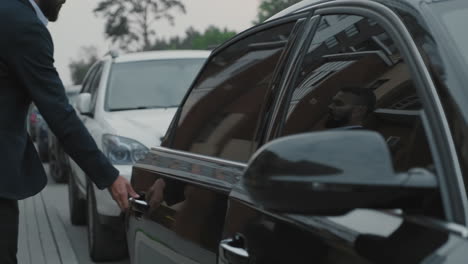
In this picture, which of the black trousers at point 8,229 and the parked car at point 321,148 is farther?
the black trousers at point 8,229

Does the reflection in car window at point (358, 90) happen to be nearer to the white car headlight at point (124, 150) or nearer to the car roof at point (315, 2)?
the car roof at point (315, 2)

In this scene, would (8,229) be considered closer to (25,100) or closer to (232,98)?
(25,100)

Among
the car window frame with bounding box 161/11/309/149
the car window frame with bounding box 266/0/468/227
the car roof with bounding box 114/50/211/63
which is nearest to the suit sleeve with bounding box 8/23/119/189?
the car window frame with bounding box 161/11/309/149

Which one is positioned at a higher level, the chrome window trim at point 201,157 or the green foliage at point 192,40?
the chrome window trim at point 201,157

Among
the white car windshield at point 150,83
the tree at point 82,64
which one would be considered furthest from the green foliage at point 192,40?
the white car windshield at point 150,83

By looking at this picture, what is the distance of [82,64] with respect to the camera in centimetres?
14212

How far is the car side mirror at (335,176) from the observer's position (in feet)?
5.48

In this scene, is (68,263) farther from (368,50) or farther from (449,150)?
(449,150)

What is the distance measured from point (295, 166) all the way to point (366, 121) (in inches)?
29.7

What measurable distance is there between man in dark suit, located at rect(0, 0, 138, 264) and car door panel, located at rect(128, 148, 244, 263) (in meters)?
0.26

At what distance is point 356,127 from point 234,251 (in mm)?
474

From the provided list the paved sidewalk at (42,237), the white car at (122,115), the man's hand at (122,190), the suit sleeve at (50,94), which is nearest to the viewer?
the suit sleeve at (50,94)

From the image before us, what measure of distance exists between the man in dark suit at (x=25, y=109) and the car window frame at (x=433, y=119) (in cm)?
121

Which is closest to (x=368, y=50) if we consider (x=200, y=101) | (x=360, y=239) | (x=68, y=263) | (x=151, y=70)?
(x=360, y=239)
